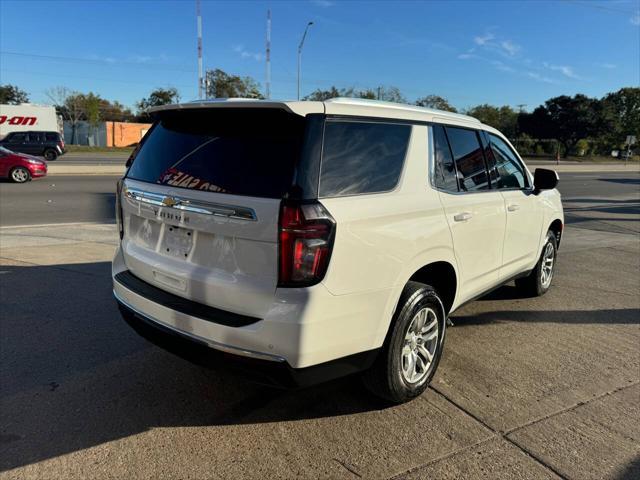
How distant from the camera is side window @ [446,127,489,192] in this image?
3709 millimetres

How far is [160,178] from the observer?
3.05 metres

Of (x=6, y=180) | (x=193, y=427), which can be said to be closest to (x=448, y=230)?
(x=193, y=427)

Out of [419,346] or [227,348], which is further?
[419,346]

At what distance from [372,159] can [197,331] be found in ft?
4.56

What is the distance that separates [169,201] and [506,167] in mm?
3162

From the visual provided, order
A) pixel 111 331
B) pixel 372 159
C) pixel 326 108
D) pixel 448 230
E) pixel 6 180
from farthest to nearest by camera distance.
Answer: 1. pixel 6 180
2. pixel 111 331
3. pixel 448 230
4. pixel 372 159
5. pixel 326 108

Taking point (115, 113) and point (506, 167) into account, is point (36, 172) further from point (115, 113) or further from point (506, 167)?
point (115, 113)

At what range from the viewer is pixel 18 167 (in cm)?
1717

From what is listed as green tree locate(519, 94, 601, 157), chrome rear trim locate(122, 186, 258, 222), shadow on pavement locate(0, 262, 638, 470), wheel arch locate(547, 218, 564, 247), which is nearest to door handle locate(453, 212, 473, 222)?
shadow on pavement locate(0, 262, 638, 470)

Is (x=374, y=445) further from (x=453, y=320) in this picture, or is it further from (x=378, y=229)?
(x=453, y=320)

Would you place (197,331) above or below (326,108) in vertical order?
below

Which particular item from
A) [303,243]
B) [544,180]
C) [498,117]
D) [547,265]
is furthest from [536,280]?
[498,117]

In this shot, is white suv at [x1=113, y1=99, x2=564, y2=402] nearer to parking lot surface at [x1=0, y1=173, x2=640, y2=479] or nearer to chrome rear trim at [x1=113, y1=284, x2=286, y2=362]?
chrome rear trim at [x1=113, y1=284, x2=286, y2=362]

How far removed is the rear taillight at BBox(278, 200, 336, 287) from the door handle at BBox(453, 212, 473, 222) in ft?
4.39
